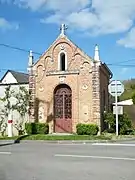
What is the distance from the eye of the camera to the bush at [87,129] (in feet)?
90.1

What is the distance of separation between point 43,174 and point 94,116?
18031 mm

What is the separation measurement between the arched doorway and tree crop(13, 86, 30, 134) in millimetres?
2487

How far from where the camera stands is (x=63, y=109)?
29.4m

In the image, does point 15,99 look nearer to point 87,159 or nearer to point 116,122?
point 116,122

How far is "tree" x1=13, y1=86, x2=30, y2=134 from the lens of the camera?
30.3m

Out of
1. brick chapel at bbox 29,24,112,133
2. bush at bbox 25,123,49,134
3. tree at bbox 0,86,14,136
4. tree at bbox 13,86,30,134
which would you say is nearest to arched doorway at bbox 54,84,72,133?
brick chapel at bbox 29,24,112,133

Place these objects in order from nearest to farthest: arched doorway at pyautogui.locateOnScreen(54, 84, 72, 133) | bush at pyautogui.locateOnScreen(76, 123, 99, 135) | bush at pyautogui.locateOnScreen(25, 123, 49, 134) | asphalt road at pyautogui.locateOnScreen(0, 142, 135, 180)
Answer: asphalt road at pyautogui.locateOnScreen(0, 142, 135, 180), bush at pyautogui.locateOnScreen(76, 123, 99, 135), bush at pyautogui.locateOnScreen(25, 123, 49, 134), arched doorway at pyautogui.locateOnScreen(54, 84, 72, 133)

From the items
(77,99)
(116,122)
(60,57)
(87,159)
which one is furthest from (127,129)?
(87,159)

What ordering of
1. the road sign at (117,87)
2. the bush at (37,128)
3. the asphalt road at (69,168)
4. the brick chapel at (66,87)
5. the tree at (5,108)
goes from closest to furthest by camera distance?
the asphalt road at (69,168) → the road sign at (117,87) → the brick chapel at (66,87) → the bush at (37,128) → the tree at (5,108)

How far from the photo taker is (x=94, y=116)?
28062 millimetres

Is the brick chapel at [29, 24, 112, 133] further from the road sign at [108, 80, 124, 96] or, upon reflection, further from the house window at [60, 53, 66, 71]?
the road sign at [108, 80, 124, 96]

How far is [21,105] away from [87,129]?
6.17 m

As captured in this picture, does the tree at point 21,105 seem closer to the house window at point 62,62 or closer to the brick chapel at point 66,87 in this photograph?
the brick chapel at point 66,87

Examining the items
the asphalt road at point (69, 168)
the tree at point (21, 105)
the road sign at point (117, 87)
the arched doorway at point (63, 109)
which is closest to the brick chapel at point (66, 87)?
the arched doorway at point (63, 109)
